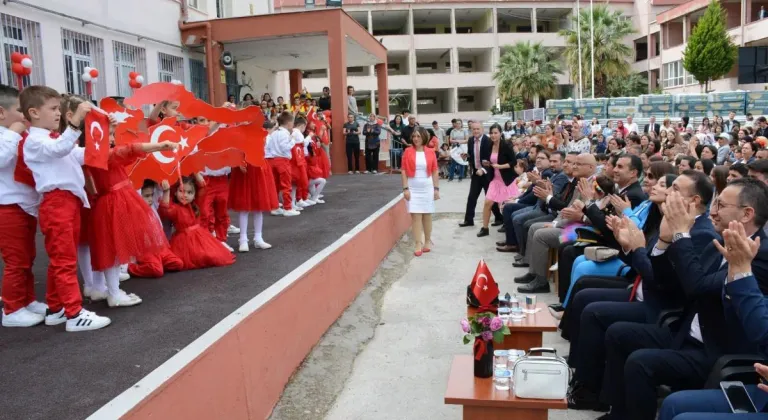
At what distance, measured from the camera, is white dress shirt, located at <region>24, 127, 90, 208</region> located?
403cm

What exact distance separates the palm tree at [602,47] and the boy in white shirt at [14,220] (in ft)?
131

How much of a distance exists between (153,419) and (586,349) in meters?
2.74

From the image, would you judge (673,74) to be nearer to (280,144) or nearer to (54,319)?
(280,144)

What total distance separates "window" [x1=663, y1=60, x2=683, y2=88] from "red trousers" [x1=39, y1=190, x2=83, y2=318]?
4200cm

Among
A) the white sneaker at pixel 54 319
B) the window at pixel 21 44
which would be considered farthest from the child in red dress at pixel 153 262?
the window at pixel 21 44

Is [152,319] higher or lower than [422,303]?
higher

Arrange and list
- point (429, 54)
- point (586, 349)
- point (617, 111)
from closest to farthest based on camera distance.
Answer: point (586, 349), point (617, 111), point (429, 54)

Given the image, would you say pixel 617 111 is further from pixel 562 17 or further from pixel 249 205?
pixel 249 205

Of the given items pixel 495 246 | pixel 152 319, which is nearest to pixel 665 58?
pixel 495 246

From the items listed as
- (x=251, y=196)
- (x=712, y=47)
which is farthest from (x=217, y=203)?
(x=712, y=47)

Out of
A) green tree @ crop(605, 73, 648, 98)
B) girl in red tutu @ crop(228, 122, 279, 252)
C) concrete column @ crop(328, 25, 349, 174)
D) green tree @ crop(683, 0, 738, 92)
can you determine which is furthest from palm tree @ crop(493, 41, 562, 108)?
girl in red tutu @ crop(228, 122, 279, 252)

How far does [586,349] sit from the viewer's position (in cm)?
425

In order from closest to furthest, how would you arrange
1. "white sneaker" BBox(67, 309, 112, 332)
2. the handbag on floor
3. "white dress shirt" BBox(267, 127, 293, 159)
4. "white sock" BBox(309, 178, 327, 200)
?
the handbag on floor < "white sneaker" BBox(67, 309, 112, 332) < "white dress shirt" BBox(267, 127, 293, 159) < "white sock" BBox(309, 178, 327, 200)

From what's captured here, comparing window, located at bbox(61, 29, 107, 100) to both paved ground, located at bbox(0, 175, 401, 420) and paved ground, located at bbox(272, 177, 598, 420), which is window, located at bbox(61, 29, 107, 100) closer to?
paved ground, located at bbox(0, 175, 401, 420)
